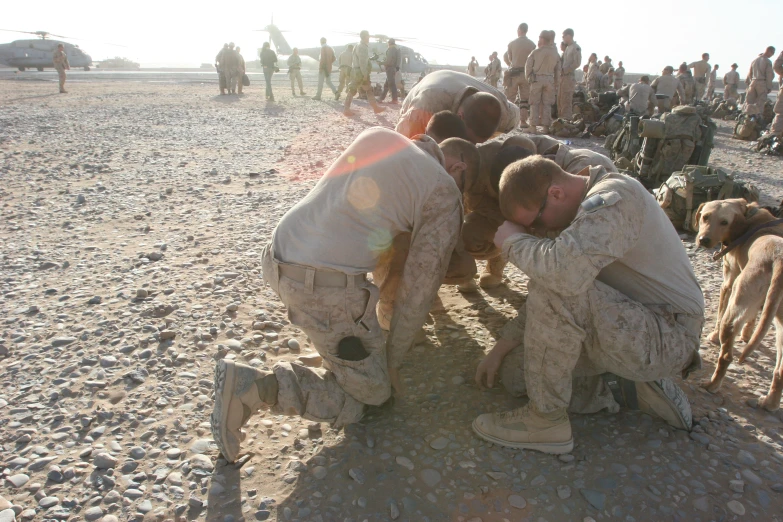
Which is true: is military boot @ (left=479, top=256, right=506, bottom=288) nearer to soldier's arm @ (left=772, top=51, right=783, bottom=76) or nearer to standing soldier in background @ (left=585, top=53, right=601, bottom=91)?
soldier's arm @ (left=772, top=51, right=783, bottom=76)

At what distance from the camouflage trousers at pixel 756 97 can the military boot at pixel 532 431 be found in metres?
14.3

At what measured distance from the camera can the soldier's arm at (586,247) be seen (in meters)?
2.17

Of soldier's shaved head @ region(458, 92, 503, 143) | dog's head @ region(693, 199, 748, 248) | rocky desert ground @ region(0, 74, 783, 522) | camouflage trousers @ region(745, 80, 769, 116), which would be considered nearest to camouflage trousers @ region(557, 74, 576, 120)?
camouflage trousers @ region(745, 80, 769, 116)

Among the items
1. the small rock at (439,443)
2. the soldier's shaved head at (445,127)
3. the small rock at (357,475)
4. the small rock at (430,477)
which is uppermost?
the soldier's shaved head at (445,127)

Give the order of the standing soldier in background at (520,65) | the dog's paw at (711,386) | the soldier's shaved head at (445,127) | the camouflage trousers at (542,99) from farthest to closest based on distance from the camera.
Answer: the standing soldier in background at (520,65) → the camouflage trousers at (542,99) → the soldier's shaved head at (445,127) → the dog's paw at (711,386)

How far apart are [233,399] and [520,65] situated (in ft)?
40.0

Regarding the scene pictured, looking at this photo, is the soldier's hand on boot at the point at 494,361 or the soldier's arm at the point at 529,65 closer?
the soldier's hand on boot at the point at 494,361

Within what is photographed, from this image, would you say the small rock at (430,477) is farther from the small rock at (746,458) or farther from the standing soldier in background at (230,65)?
the standing soldier in background at (230,65)

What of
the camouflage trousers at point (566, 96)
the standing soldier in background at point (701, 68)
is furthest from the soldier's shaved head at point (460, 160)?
the standing soldier in background at point (701, 68)

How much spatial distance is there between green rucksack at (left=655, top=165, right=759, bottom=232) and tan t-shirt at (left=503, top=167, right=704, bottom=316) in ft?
12.1

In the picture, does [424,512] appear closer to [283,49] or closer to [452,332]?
[452,332]

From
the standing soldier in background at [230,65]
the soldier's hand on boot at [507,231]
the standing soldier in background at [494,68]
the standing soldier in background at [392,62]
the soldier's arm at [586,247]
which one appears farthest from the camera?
the standing soldier in background at [494,68]

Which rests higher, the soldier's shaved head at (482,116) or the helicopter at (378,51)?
the helicopter at (378,51)

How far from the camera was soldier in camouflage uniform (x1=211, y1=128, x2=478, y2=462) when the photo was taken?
Answer: 248cm
